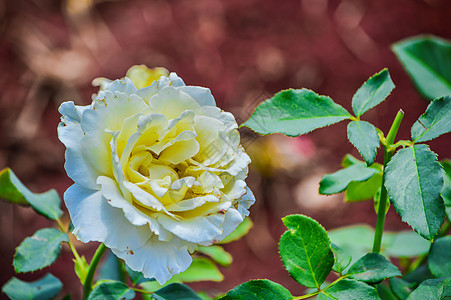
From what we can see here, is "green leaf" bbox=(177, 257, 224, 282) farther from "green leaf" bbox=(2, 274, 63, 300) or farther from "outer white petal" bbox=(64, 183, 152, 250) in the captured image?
"outer white petal" bbox=(64, 183, 152, 250)

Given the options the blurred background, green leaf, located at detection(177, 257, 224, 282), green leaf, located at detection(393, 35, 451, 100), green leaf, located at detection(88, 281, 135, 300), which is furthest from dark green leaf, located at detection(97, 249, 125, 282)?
the blurred background

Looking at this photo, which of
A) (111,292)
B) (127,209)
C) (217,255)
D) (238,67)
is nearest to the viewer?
(127,209)

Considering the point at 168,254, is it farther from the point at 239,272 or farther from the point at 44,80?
the point at 44,80

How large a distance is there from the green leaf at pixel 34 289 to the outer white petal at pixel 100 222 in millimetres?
251

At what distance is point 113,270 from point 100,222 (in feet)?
1.12

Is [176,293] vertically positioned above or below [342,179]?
below

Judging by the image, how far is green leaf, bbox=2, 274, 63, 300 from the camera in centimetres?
58

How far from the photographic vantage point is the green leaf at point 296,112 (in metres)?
0.49

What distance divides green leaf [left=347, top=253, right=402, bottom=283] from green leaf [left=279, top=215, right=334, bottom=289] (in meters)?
0.03

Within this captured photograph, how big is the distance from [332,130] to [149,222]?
1548mm

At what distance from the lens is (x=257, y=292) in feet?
1.47

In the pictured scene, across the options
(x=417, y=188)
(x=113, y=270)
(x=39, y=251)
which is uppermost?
(x=417, y=188)

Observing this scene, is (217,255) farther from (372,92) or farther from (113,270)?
(372,92)

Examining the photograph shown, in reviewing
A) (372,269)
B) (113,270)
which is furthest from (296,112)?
(113,270)
